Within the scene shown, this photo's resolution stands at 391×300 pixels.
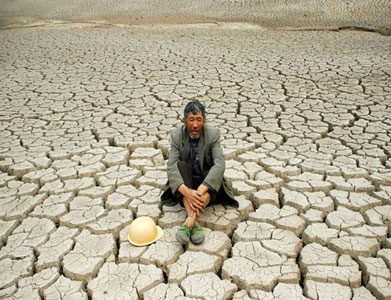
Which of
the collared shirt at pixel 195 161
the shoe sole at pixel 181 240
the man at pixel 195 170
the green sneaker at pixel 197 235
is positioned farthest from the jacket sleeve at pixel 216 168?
the shoe sole at pixel 181 240

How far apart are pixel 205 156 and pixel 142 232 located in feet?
2.17

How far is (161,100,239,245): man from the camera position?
8.84 ft

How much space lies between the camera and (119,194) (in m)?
3.29

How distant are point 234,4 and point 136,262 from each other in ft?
28.8

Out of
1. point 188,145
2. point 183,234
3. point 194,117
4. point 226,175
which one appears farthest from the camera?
point 226,175

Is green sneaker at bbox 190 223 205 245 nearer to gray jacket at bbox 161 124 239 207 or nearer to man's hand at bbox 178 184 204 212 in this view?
man's hand at bbox 178 184 204 212

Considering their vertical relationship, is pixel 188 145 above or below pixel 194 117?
below

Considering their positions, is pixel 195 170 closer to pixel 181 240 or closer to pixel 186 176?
pixel 186 176

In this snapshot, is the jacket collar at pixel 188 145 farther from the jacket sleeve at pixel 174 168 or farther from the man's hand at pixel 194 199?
the man's hand at pixel 194 199

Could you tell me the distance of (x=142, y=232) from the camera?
8.82 feet

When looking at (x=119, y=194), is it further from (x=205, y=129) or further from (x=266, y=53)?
(x=266, y=53)

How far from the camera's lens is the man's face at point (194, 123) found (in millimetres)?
2729

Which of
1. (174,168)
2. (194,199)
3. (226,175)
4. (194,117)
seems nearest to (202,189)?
(194,199)

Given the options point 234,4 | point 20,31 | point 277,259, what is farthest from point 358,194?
point 20,31
